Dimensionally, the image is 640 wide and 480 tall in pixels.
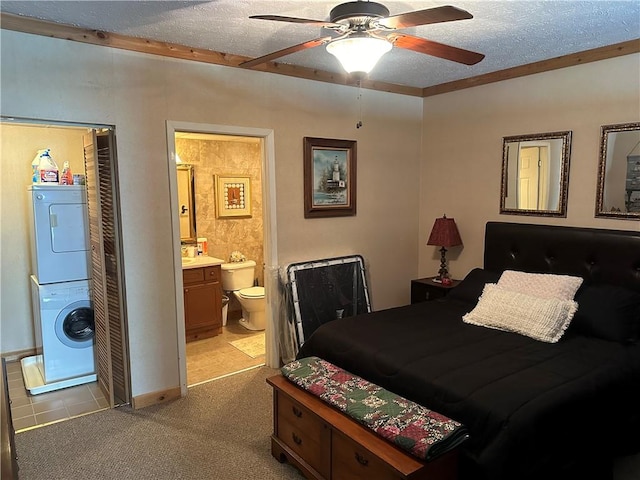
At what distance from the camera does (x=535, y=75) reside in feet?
11.8

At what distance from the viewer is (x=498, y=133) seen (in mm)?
3891

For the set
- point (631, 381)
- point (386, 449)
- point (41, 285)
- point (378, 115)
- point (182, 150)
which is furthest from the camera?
point (182, 150)

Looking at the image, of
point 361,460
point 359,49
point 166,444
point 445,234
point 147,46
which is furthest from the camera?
point 445,234

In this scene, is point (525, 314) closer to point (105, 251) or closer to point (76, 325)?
point (105, 251)

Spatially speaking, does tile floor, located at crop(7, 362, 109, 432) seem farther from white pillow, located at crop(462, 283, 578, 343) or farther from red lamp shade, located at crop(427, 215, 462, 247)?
red lamp shade, located at crop(427, 215, 462, 247)

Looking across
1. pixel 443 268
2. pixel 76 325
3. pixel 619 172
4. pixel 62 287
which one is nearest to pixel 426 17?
pixel 619 172

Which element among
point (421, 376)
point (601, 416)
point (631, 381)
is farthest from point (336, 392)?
point (631, 381)

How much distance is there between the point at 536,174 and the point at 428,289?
4.42ft

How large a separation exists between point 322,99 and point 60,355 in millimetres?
3056

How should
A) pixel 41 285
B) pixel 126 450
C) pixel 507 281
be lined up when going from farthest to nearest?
1. pixel 41 285
2. pixel 507 281
3. pixel 126 450

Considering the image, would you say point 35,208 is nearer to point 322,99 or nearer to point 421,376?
point 322,99

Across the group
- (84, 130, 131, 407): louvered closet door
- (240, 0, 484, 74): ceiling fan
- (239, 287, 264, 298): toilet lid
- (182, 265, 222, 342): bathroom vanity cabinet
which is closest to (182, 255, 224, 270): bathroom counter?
(182, 265, 222, 342): bathroom vanity cabinet

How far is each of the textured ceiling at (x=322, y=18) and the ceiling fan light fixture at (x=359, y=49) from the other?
46cm

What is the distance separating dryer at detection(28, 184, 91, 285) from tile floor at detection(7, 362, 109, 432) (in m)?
0.87
